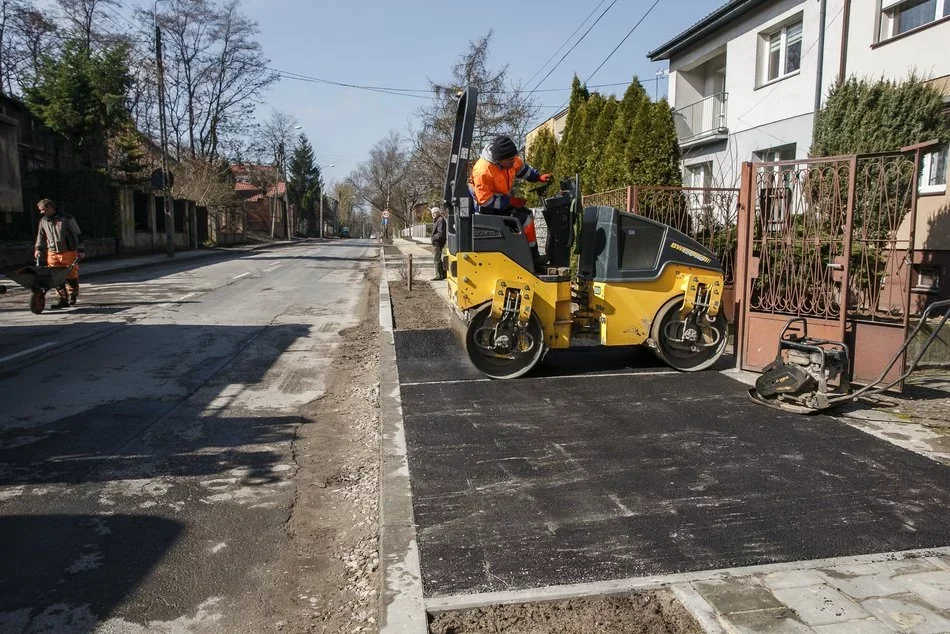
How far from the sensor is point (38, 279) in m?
11.1

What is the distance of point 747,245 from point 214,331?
7267 millimetres

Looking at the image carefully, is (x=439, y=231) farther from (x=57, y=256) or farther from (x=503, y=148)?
(x=503, y=148)

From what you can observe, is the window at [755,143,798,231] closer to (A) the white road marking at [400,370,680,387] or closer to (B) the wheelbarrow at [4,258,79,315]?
(A) the white road marking at [400,370,680,387]

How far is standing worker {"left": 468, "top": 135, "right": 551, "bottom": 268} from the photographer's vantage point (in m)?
6.59

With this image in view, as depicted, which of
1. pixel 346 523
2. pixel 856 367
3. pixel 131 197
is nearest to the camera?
pixel 346 523

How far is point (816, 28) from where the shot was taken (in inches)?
558

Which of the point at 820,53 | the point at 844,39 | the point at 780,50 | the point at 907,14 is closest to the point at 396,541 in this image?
the point at 907,14

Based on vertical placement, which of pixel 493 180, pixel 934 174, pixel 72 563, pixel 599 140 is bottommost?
pixel 72 563

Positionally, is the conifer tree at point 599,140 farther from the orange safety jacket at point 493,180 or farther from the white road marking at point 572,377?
the orange safety jacket at point 493,180

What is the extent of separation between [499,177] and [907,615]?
4934 mm

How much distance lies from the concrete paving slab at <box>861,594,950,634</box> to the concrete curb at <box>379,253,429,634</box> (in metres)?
1.82

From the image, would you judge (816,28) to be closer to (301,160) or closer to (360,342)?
(360,342)

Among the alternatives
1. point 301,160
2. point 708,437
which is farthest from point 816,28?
point 301,160

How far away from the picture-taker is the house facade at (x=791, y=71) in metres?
11.0
